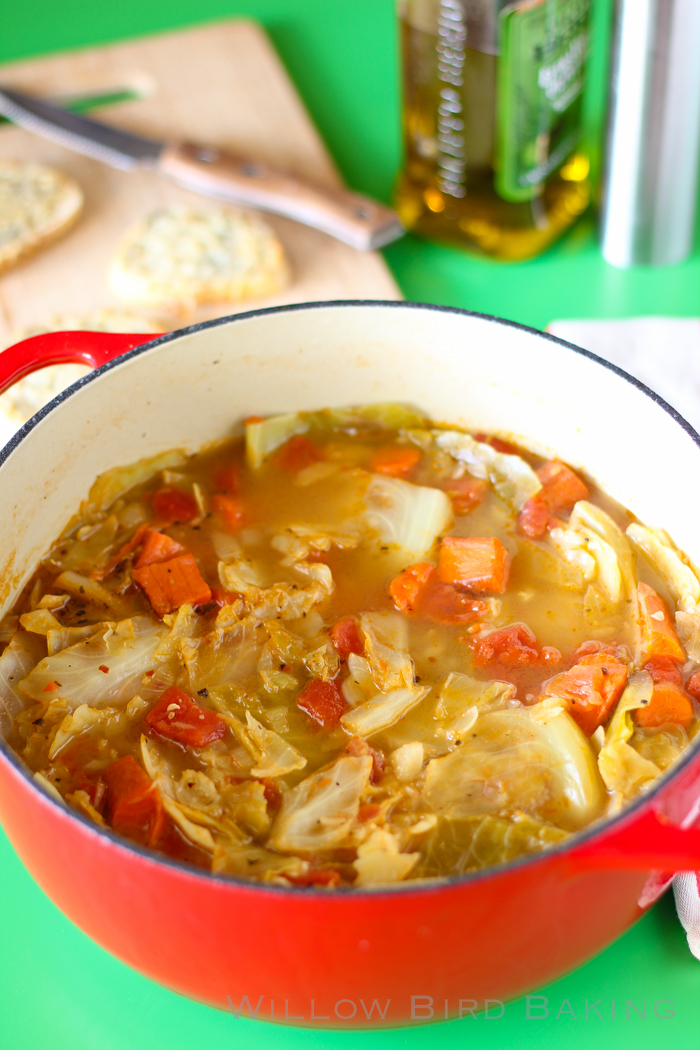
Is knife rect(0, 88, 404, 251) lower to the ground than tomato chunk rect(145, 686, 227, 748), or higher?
higher

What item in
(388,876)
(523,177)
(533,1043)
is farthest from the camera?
(523,177)

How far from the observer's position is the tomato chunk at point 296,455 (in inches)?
83.6

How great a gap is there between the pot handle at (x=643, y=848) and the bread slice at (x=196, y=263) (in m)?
1.84

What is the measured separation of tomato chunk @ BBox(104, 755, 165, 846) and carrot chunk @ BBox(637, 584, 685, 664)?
794 mm

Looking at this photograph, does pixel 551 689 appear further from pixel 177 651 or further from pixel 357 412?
pixel 357 412

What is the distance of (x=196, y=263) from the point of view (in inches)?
107

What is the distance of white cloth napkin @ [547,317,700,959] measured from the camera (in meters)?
2.29

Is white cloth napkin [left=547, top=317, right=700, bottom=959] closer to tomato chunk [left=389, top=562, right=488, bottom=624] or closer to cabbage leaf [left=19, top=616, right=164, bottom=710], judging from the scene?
tomato chunk [left=389, top=562, right=488, bottom=624]

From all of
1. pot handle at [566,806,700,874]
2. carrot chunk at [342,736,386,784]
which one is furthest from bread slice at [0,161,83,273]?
pot handle at [566,806,700,874]

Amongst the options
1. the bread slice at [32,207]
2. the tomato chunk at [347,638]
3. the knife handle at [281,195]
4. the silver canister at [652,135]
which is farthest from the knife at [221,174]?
the tomato chunk at [347,638]

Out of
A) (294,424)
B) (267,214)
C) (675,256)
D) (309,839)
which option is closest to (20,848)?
(309,839)

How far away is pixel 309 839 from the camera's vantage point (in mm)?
1472

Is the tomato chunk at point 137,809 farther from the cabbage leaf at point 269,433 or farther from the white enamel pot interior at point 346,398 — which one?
the cabbage leaf at point 269,433

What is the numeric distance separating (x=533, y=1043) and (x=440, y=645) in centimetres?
60
